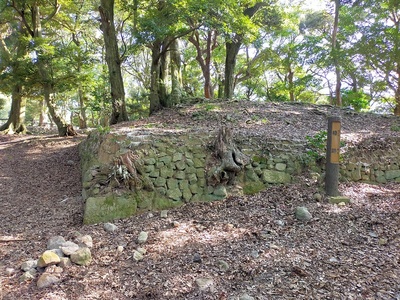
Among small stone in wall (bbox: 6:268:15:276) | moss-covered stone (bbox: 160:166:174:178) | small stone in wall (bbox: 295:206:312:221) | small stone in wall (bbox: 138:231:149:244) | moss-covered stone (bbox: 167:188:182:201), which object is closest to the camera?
small stone in wall (bbox: 6:268:15:276)

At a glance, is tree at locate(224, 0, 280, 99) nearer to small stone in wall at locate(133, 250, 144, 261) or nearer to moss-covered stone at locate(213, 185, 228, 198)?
moss-covered stone at locate(213, 185, 228, 198)

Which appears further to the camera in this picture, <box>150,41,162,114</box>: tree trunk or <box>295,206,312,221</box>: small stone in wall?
<box>150,41,162,114</box>: tree trunk

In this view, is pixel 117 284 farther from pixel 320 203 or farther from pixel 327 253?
pixel 320 203

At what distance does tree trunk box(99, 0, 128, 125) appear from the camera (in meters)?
8.41

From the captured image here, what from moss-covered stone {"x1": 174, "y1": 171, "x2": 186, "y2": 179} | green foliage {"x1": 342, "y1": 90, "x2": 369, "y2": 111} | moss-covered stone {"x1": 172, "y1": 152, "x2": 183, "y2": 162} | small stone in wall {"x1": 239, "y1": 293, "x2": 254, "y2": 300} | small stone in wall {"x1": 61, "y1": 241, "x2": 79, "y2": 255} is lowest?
small stone in wall {"x1": 239, "y1": 293, "x2": 254, "y2": 300}

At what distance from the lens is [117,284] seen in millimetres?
2482

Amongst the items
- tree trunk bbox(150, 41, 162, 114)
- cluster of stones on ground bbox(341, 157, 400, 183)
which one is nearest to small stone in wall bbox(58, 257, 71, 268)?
cluster of stones on ground bbox(341, 157, 400, 183)

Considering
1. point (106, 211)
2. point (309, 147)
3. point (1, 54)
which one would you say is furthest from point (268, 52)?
point (106, 211)

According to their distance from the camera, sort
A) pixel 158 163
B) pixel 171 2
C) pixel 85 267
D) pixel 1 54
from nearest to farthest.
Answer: pixel 85 267 < pixel 158 163 < pixel 171 2 < pixel 1 54

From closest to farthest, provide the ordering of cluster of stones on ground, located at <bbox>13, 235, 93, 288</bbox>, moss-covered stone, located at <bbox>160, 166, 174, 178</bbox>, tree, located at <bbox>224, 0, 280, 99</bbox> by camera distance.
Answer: cluster of stones on ground, located at <bbox>13, 235, 93, 288</bbox> < moss-covered stone, located at <bbox>160, 166, 174, 178</bbox> < tree, located at <bbox>224, 0, 280, 99</bbox>

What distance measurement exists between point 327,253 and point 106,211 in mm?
2771

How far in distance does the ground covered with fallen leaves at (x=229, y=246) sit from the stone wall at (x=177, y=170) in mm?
220

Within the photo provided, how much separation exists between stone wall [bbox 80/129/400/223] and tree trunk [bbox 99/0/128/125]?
3.70 m

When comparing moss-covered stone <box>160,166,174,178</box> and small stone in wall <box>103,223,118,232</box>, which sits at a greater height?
moss-covered stone <box>160,166,174,178</box>
